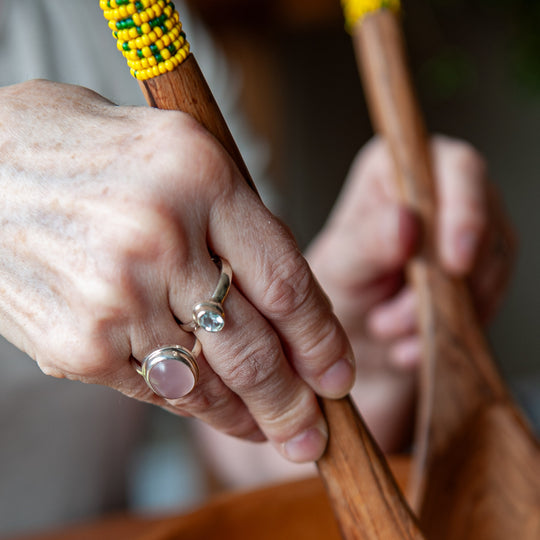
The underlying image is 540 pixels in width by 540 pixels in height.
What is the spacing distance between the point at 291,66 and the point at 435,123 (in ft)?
1.16

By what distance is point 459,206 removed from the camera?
0.51 m

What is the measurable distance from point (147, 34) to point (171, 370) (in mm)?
108

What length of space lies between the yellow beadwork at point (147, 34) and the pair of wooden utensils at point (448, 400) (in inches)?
11.4

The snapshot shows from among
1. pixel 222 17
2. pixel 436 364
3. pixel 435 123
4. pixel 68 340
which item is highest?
pixel 68 340

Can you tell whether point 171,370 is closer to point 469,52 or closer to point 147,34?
point 147,34

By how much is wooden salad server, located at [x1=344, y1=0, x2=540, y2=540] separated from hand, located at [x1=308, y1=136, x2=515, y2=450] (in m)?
0.02

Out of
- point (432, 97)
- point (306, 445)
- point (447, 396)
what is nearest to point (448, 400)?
point (447, 396)

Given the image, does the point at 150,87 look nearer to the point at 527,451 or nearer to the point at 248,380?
the point at 248,380

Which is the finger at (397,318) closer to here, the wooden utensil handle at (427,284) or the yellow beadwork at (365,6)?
the wooden utensil handle at (427,284)

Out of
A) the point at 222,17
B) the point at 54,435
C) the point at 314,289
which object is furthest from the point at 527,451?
the point at 222,17

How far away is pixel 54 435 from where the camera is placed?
73 centimetres

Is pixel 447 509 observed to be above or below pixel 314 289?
below

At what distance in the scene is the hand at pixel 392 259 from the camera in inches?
19.7

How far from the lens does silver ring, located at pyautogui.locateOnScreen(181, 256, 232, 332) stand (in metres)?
0.19
